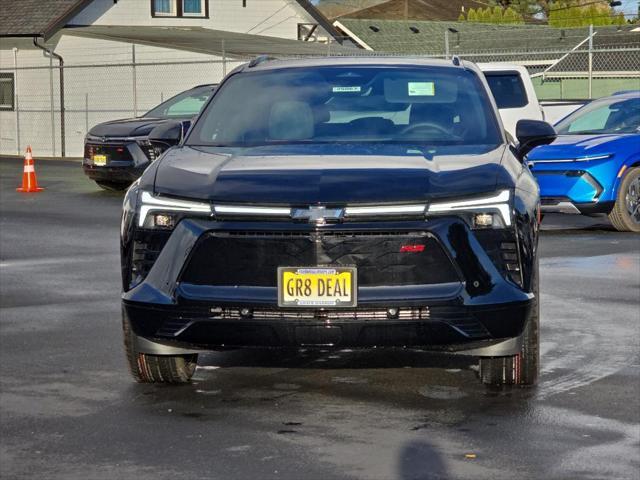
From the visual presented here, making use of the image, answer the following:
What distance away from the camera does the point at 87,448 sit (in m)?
6.37

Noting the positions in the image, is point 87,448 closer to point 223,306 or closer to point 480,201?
point 223,306

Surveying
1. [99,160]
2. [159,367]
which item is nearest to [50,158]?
[99,160]

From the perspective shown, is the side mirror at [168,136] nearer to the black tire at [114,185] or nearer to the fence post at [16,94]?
the black tire at [114,185]

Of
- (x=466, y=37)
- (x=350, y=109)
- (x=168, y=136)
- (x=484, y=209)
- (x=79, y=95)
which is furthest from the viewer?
(x=466, y=37)

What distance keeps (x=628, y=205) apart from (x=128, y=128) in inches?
348

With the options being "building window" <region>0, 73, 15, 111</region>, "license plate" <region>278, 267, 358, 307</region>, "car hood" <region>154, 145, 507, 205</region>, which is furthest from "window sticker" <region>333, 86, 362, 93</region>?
"building window" <region>0, 73, 15, 111</region>

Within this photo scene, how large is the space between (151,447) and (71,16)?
3360 cm

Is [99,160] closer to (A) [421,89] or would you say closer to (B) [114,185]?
(B) [114,185]

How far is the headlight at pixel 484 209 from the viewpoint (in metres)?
6.69

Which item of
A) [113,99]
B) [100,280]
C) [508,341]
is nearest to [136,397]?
[508,341]

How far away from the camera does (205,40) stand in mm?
38406

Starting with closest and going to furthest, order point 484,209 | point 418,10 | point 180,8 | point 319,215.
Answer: point 319,215, point 484,209, point 180,8, point 418,10

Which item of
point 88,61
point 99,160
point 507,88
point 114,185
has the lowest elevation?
point 114,185

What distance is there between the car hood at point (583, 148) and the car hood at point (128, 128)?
765cm
